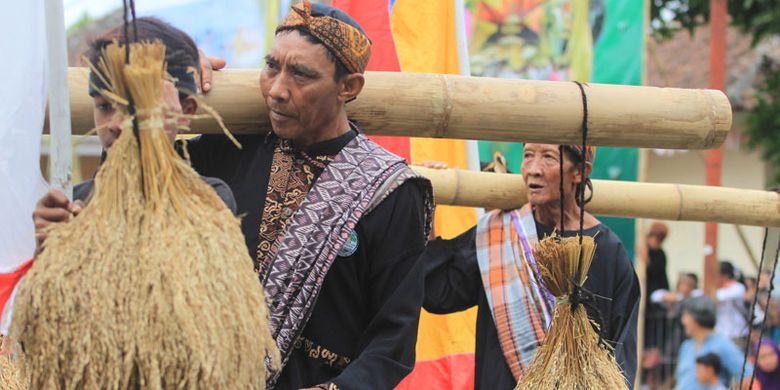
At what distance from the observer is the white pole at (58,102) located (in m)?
2.67

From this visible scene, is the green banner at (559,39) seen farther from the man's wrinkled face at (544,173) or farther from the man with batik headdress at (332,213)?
the man with batik headdress at (332,213)

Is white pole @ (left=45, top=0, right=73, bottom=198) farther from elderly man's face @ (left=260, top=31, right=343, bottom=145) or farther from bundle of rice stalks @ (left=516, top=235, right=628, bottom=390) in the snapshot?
bundle of rice stalks @ (left=516, top=235, right=628, bottom=390)

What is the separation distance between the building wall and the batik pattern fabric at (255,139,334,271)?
58.6ft

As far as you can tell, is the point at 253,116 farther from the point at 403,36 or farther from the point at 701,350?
the point at 701,350

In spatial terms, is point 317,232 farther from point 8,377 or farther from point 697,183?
point 697,183

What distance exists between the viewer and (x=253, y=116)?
11.6ft

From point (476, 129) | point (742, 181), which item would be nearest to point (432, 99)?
point (476, 129)

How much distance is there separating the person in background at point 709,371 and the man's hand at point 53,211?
6.65 metres

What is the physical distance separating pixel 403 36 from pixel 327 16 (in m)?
2.52

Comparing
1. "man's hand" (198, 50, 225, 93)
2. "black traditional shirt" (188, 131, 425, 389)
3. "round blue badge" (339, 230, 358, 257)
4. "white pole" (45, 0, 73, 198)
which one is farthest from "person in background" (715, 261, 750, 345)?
"white pole" (45, 0, 73, 198)

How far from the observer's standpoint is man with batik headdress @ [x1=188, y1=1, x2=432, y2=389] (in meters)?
3.31

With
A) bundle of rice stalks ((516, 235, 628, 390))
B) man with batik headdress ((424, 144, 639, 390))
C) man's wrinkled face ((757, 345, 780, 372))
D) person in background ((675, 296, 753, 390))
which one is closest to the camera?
bundle of rice stalks ((516, 235, 628, 390))

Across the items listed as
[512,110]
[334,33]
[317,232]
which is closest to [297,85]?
[334,33]

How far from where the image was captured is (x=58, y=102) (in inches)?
106
